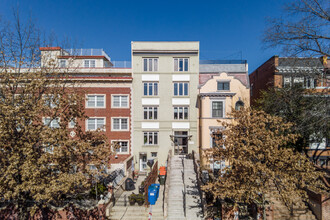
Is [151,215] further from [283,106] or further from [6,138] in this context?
[283,106]

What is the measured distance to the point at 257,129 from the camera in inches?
443

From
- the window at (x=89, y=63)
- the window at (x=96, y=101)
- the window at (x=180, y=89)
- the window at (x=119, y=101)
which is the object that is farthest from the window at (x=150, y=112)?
the window at (x=89, y=63)

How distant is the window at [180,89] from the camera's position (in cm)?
2509

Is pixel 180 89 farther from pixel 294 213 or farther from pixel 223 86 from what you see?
pixel 294 213

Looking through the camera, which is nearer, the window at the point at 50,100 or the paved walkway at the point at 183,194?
the window at the point at 50,100

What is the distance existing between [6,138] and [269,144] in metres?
14.0

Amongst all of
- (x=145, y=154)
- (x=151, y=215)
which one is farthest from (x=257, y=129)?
(x=145, y=154)

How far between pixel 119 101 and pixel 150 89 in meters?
4.14

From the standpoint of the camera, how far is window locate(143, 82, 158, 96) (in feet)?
82.5

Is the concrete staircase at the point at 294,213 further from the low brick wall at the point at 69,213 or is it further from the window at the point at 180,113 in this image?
the window at the point at 180,113

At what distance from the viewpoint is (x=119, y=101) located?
24.7 m

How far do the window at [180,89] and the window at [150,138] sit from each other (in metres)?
5.85

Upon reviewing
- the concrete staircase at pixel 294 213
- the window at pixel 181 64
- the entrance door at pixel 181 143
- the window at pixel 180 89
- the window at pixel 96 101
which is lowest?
the concrete staircase at pixel 294 213

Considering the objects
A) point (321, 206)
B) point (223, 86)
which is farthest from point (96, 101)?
point (321, 206)
